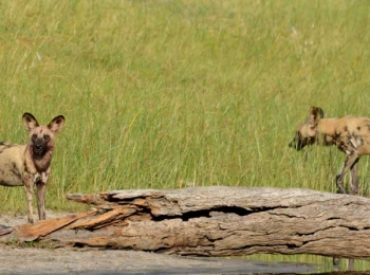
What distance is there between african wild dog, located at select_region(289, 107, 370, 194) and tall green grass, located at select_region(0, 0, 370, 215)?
20 cm

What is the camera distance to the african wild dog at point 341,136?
15511mm

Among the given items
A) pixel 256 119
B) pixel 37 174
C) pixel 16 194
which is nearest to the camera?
pixel 37 174

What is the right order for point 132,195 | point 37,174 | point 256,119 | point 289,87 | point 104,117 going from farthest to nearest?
1. point 289,87
2. point 256,119
3. point 104,117
4. point 37,174
5. point 132,195

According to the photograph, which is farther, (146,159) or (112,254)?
(146,159)

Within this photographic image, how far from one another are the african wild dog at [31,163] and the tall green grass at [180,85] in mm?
1566

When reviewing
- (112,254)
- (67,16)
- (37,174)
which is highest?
(67,16)

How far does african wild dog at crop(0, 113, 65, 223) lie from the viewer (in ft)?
38.4

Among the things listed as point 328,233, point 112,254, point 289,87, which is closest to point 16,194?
point 112,254

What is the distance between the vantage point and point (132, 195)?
10383mm

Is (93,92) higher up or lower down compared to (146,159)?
higher up

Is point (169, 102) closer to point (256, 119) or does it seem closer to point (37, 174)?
point (256, 119)

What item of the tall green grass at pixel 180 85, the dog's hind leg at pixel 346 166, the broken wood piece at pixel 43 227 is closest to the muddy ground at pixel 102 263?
the broken wood piece at pixel 43 227

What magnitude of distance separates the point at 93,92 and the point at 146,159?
383 cm

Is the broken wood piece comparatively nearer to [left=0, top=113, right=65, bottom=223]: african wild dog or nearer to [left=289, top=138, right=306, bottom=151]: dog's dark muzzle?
[left=0, top=113, right=65, bottom=223]: african wild dog
